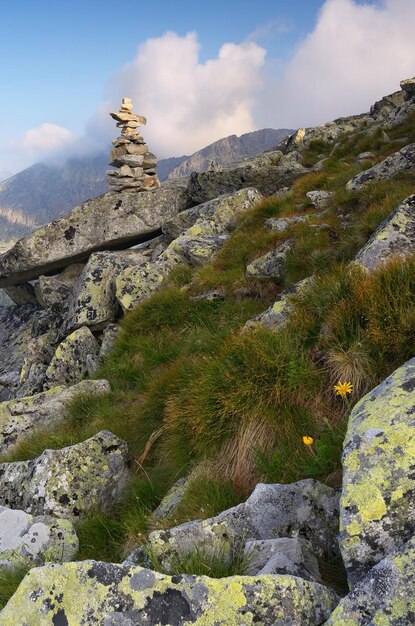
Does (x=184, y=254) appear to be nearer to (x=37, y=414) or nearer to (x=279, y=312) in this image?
(x=37, y=414)

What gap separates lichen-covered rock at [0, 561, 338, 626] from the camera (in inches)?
123

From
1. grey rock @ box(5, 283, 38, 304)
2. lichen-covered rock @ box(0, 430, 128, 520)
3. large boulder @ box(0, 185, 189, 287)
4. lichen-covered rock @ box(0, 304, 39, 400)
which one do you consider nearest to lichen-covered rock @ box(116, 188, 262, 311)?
large boulder @ box(0, 185, 189, 287)

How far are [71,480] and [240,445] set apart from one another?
10.7 ft

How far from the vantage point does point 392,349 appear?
5.67 meters

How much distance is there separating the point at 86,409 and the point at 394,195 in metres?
9.47

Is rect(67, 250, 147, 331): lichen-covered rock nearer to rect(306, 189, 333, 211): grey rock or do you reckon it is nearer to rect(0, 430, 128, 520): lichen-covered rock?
rect(306, 189, 333, 211): grey rock

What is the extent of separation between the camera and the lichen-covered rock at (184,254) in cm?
1586

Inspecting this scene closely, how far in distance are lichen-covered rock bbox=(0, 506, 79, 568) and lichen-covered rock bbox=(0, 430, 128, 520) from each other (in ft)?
2.40

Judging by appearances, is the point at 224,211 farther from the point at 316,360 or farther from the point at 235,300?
the point at 316,360

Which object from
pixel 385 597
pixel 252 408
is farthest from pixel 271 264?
pixel 385 597

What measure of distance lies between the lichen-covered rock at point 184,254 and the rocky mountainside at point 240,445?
3.6 inches

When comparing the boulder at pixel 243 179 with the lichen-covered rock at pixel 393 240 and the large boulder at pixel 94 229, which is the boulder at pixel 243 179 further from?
the lichen-covered rock at pixel 393 240

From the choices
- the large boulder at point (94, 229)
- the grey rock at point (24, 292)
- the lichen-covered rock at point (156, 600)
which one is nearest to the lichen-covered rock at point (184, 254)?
the large boulder at point (94, 229)

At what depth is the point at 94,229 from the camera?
84.5 ft
